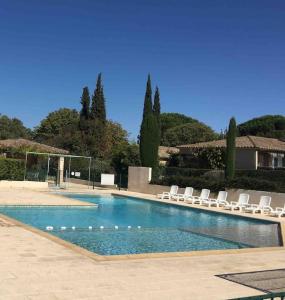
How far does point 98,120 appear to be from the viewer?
54.8m

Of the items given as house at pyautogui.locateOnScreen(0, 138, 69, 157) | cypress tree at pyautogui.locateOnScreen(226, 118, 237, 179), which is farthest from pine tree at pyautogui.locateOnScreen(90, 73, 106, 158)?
cypress tree at pyautogui.locateOnScreen(226, 118, 237, 179)

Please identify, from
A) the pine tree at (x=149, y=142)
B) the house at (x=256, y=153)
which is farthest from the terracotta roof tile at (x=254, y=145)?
the pine tree at (x=149, y=142)

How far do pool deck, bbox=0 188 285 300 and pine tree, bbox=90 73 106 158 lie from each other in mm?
43413

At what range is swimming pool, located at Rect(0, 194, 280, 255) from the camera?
40.9ft

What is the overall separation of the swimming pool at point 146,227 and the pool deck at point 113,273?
92.9 inches

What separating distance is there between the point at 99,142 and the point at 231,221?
36477 millimetres

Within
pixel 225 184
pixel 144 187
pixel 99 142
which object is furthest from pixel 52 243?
pixel 99 142

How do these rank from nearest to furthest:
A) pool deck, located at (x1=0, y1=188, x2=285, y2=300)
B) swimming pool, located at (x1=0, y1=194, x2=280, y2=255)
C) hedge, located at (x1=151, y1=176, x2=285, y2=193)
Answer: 1. pool deck, located at (x1=0, y1=188, x2=285, y2=300)
2. swimming pool, located at (x1=0, y1=194, x2=280, y2=255)
3. hedge, located at (x1=151, y1=176, x2=285, y2=193)

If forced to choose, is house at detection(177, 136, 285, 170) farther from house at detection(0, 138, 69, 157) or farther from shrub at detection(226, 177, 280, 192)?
house at detection(0, 138, 69, 157)

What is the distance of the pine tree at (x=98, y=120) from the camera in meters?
53.8

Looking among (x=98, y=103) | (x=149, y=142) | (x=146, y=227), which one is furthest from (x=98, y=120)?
(x=146, y=227)

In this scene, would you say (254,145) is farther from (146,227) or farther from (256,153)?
(146,227)

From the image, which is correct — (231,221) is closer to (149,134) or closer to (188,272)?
(188,272)

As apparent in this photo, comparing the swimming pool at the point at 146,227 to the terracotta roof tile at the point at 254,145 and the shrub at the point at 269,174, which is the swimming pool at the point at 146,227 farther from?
the terracotta roof tile at the point at 254,145
